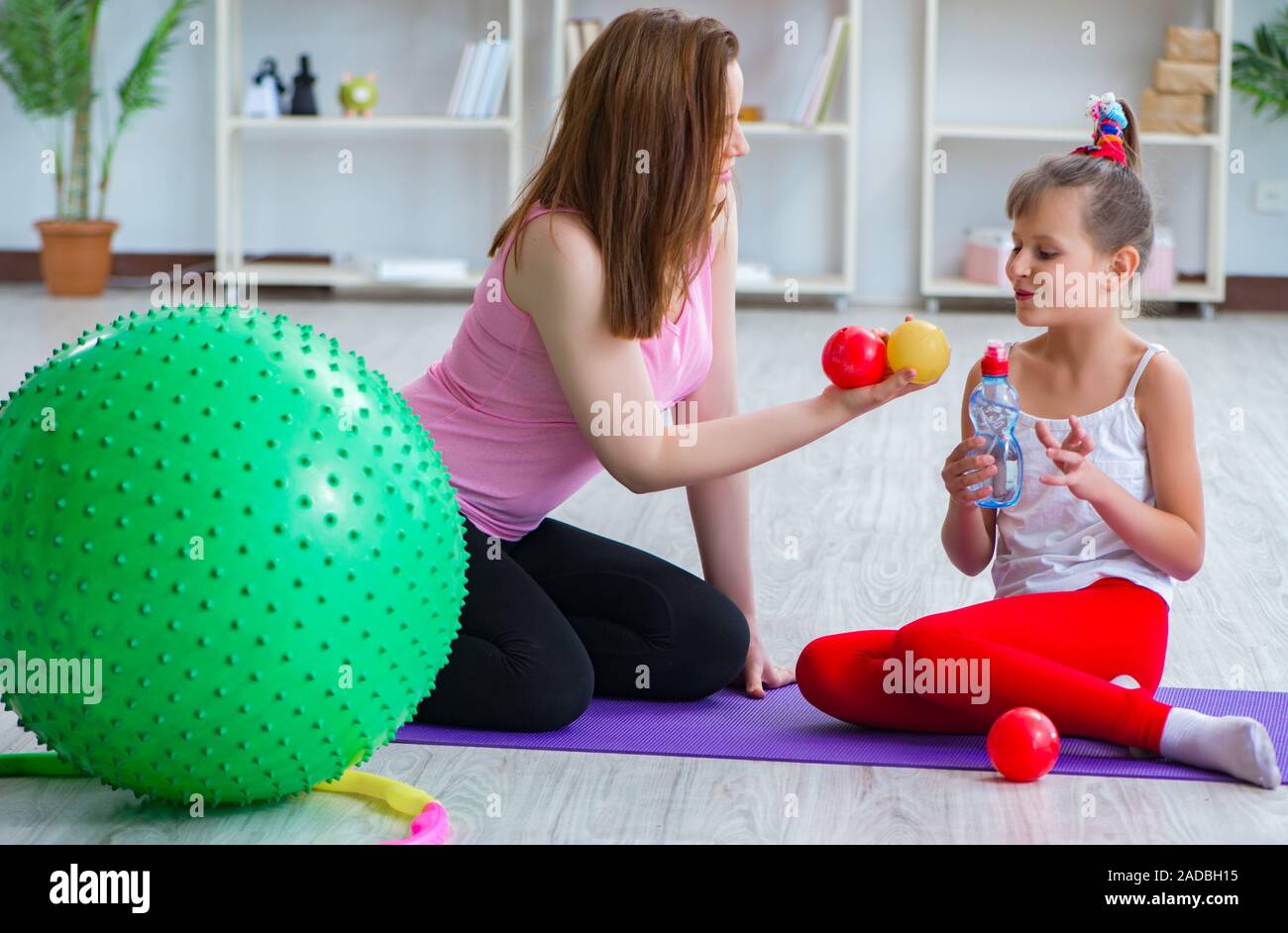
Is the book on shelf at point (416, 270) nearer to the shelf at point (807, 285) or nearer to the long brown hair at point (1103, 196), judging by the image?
the shelf at point (807, 285)

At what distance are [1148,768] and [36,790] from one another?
1.16 meters

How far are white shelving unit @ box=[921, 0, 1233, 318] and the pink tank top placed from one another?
137 inches

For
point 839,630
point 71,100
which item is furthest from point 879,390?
point 71,100

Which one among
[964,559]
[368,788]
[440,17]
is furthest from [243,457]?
[440,17]

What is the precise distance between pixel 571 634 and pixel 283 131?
4.26 m

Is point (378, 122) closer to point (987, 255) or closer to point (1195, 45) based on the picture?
point (987, 255)

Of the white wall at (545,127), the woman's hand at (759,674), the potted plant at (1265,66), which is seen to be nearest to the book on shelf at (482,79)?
the white wall at (545,127)

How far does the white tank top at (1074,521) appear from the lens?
1.84m

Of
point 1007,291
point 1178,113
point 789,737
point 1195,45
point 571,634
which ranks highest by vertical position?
point 1195,45

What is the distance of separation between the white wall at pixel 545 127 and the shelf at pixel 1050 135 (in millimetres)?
159

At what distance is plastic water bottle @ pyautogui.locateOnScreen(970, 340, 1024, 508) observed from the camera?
5.90 ft

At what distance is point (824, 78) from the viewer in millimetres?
5316

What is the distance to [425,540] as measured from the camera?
1505mm
